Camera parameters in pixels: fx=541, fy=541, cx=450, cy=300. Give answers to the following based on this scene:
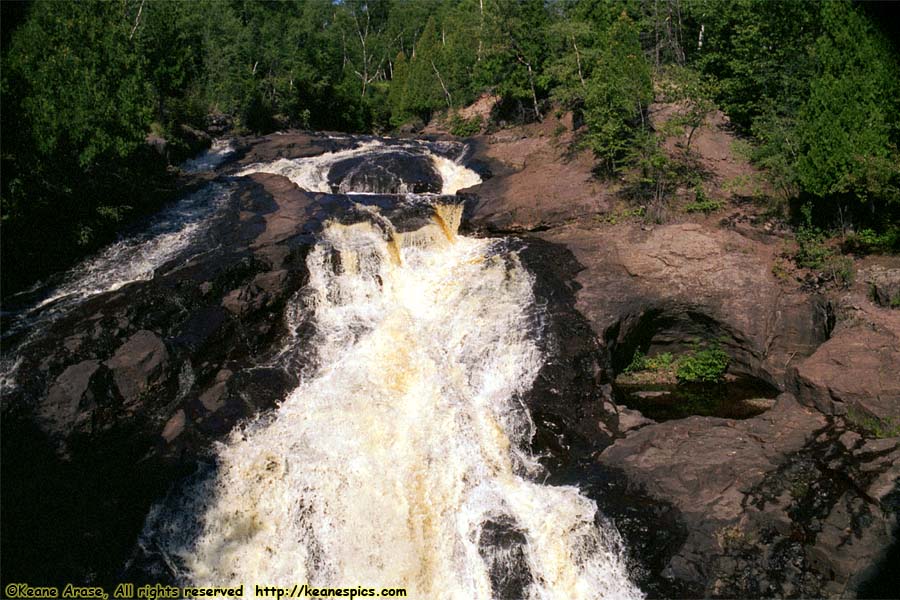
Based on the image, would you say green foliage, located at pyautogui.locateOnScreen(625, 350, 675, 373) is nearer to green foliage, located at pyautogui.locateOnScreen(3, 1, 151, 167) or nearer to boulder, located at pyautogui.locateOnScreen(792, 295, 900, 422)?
boulder, located at pyautogui.locateOnScreen(792, 295, 900, 422)

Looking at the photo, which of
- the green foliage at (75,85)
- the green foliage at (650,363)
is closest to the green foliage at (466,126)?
the green foliage at (75,85)

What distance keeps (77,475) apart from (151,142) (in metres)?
16.5

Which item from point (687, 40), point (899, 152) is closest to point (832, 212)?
point (899, 152)

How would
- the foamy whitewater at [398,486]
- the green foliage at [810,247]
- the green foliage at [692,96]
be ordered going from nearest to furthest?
1. the foamy whitewater at [398,486]
2. the green foliage at [810,247]
3. the green foliage at [692,96]

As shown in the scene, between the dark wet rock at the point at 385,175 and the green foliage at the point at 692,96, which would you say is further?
the dark wet rock at the point at 385,175

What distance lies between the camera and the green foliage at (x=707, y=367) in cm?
1397

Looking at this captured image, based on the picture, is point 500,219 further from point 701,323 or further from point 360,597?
point 360,597

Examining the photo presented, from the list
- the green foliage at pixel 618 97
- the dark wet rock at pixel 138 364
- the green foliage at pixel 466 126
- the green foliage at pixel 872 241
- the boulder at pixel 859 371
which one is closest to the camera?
the boulder at pixel 859 371

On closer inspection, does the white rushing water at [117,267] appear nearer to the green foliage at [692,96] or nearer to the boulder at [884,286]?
the green foliage at [692,96]

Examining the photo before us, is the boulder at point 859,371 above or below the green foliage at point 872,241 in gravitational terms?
below

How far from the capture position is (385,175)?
71.3 ft

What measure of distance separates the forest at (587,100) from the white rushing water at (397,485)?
26.4ft

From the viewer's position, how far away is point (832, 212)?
14.4m

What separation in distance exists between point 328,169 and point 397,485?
1599 centimetres
